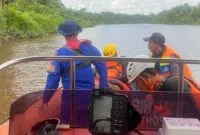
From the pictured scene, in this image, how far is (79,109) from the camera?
3090 mm

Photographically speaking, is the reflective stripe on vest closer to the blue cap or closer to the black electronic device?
the blue cap

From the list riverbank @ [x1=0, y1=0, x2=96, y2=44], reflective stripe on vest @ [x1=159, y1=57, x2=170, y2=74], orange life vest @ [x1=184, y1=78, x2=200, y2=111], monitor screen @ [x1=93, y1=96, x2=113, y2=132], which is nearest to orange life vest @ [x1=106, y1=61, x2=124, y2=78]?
reflective stripe on vest @ [x1=159, y1=57, x2=170, y2=74]

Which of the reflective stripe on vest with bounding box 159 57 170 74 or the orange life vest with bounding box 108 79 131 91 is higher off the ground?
the reflective stripe on vest with bounding box 159 57 170 74

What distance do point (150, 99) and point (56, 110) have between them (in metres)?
0.65

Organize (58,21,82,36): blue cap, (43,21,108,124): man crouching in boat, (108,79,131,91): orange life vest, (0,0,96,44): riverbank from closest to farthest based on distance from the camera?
(43,21,108,124): man crouching in boat
(58,21,82,36): blue cap
(108,79,131,91): orange life vest
(0,0,96,44): riverbank

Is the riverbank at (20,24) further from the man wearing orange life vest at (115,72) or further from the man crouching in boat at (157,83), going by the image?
the man crouching in boat at (157,83)

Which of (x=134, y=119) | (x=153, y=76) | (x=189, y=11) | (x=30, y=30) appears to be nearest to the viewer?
(x=134, y=119)

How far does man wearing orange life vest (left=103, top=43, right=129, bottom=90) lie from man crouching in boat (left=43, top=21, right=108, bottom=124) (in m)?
0.22

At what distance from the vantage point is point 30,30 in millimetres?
35719

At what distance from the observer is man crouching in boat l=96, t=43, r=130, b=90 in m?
3.91

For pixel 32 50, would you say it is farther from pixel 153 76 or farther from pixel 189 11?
pixel 189 11

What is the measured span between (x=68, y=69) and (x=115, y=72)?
1.37m

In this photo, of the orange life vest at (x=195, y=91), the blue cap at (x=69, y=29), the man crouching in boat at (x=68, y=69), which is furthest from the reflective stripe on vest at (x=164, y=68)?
the blue cap at (x=69, y=29)

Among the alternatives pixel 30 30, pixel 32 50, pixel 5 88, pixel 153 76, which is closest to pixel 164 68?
pixel 153 76
